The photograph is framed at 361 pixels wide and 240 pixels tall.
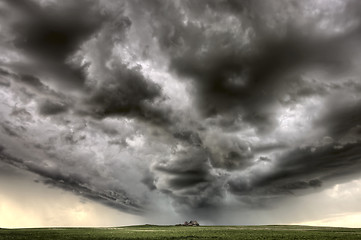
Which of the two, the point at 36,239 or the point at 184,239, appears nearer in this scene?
the point at 36,239

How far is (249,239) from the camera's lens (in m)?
62.2

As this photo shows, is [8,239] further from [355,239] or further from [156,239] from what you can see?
[355,239]

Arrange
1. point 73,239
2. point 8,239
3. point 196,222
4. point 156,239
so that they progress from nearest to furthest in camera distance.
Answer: point 8,239 → point 73,239 → point 156,239 → point 196,222

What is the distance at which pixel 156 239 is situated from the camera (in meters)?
64.8

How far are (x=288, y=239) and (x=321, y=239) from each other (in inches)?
416

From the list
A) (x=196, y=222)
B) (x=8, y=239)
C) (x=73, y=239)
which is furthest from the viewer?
(x=196, y=222)

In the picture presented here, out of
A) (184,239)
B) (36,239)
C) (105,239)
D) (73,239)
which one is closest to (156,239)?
(184,239)

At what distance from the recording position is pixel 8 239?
55125 millimetres

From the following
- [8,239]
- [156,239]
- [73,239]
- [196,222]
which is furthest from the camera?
[196,222]

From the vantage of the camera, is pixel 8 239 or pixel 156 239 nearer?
pixel 8 239

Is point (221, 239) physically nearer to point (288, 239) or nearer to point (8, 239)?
point (288, 239)

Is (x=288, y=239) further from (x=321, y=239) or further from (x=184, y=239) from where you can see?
(x=184, y=239)

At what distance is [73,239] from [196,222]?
488ft

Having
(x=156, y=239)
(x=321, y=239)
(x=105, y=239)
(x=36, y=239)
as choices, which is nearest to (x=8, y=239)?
(x=36, y=239)
